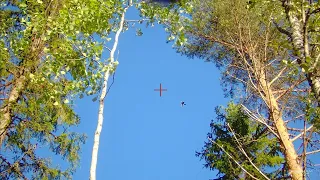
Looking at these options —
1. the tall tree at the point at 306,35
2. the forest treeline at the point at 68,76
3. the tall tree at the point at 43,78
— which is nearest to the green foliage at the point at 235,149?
the forest treeline at the point at 68,76

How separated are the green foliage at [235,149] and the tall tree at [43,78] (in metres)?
6.16

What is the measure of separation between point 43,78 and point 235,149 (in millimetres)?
8691

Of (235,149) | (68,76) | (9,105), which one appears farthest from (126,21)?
(235,149)

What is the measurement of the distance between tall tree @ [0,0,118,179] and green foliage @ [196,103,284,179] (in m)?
6.16

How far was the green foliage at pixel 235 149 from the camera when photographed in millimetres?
11356

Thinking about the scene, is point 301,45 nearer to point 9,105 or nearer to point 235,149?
point 9,105

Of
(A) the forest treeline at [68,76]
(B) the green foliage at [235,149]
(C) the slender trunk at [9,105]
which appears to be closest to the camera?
(A) the forest treeline at [68,76]

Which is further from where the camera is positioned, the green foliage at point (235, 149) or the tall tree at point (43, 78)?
the green foliage at point (235, 149)

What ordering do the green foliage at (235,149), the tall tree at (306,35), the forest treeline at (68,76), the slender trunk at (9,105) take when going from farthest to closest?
the green foliage at (235,149) → the slender trunk at (9,105) → the forest treeline at (68,76) → the tall tree at (306,35)

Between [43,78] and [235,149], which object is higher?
[235,149]

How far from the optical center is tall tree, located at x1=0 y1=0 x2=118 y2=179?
18.8 feet

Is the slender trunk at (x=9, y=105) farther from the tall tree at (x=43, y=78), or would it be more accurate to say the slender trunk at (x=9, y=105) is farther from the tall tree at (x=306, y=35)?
the tall tree at (x=306, y=35)

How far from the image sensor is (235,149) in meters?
12.2

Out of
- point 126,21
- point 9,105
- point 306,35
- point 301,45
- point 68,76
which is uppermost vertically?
point 126,21
